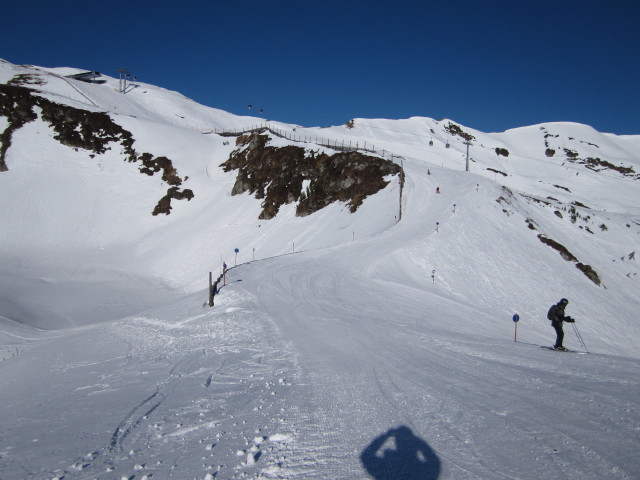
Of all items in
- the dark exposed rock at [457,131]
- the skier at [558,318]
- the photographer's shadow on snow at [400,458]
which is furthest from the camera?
the dark exposed rock at [457,131]

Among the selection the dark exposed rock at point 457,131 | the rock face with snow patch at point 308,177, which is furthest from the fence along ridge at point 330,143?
the dark exposed rock at point 457,131

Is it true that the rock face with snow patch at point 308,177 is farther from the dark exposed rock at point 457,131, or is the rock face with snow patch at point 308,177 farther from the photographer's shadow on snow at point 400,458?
the dark exposed rock at point 457,131

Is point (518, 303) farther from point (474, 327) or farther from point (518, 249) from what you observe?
point (474, 327)

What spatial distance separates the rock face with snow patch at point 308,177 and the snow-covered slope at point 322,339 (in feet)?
5.52

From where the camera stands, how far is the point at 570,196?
57.5 m

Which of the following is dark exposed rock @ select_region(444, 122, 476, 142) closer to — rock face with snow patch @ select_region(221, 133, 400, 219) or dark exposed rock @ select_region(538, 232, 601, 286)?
rock face with snow patch @ select_region(221, 133, 400, 219)

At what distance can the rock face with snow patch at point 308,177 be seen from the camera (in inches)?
1602

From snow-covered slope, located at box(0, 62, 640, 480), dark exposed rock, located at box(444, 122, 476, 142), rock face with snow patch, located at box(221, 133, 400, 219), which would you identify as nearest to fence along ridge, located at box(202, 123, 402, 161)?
rock face with snow patch, located at box(221, 133, 400, 219)

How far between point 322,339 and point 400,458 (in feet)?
18.5

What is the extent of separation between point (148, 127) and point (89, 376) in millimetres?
63628

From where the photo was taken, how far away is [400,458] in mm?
4328

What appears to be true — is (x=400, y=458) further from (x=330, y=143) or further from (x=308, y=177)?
(x=330, y=143)

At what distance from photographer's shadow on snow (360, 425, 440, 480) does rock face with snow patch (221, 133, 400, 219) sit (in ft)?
108

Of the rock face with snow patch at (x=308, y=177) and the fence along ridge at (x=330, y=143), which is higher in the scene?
the fence along ridge at (x=330, y=143)
